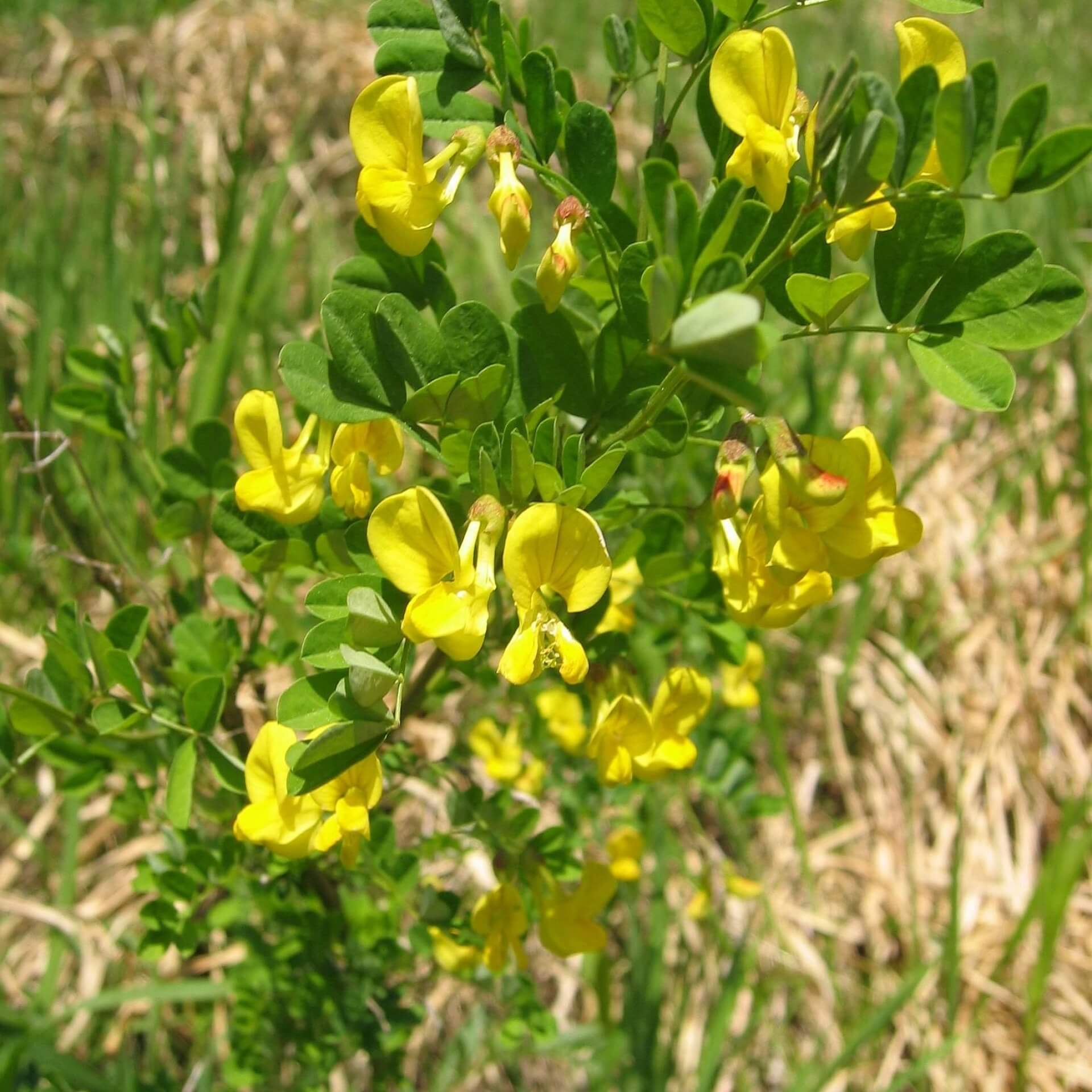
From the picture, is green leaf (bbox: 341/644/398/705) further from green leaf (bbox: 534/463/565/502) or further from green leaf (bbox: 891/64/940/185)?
green leaf (bbox: 891/64/940/185)

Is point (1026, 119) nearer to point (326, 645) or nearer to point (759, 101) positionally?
point (759, 101)

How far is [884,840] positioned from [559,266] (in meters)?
1.37

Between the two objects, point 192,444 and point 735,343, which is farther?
point 192,444

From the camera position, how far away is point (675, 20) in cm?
57

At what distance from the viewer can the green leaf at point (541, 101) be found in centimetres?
60

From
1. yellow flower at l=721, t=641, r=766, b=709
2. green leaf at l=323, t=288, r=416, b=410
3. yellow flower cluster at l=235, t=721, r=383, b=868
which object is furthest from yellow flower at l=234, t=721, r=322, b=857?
yellow flower at l=721, t=641, r=766, b=709

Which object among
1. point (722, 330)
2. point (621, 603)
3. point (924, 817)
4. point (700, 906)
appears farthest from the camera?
point (924, 817)

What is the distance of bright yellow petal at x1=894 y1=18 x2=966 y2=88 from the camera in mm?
553

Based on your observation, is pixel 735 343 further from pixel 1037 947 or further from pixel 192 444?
pixel 1037 947

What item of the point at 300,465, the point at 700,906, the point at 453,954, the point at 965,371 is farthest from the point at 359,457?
the point at 700,906

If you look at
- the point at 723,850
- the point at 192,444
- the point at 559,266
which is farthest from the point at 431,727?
the point at 559,266

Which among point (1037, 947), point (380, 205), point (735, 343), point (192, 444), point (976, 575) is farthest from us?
point (976, 575)

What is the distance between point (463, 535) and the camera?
24.1 inches

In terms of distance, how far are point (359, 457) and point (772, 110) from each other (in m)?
0.31
